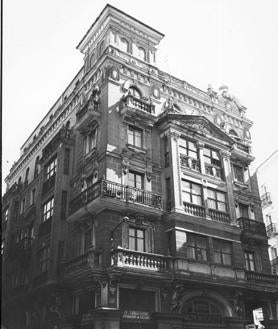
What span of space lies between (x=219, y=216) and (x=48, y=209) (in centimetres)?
1355

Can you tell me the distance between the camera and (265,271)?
3375 cm

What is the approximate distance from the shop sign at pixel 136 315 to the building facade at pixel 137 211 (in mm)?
57

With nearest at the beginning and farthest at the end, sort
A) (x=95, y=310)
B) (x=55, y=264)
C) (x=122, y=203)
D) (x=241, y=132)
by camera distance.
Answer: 1. (x=95, y=310)
2. (x=122, y=203)
3. (x=55, y=264)
4. (x=241, y=132)

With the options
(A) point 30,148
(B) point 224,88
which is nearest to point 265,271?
(B) point 224,88

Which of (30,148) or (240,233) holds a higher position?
(30,148)

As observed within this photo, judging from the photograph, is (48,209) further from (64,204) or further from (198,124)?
(198,124)

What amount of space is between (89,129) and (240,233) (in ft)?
45.8

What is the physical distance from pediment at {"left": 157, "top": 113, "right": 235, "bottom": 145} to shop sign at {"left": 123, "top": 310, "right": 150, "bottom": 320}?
14063 mm

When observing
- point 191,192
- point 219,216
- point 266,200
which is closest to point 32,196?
point 191,192

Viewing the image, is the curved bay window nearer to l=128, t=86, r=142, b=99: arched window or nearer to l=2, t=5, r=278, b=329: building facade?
l=2, t=5, r=278, b=329: building facade

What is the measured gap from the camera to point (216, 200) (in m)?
32.7

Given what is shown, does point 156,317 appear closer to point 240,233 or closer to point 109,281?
point 109,281

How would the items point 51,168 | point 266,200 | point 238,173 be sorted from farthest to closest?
point 266,200
point 238,173
point 51,168

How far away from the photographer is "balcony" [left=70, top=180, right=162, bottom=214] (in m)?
27.3
